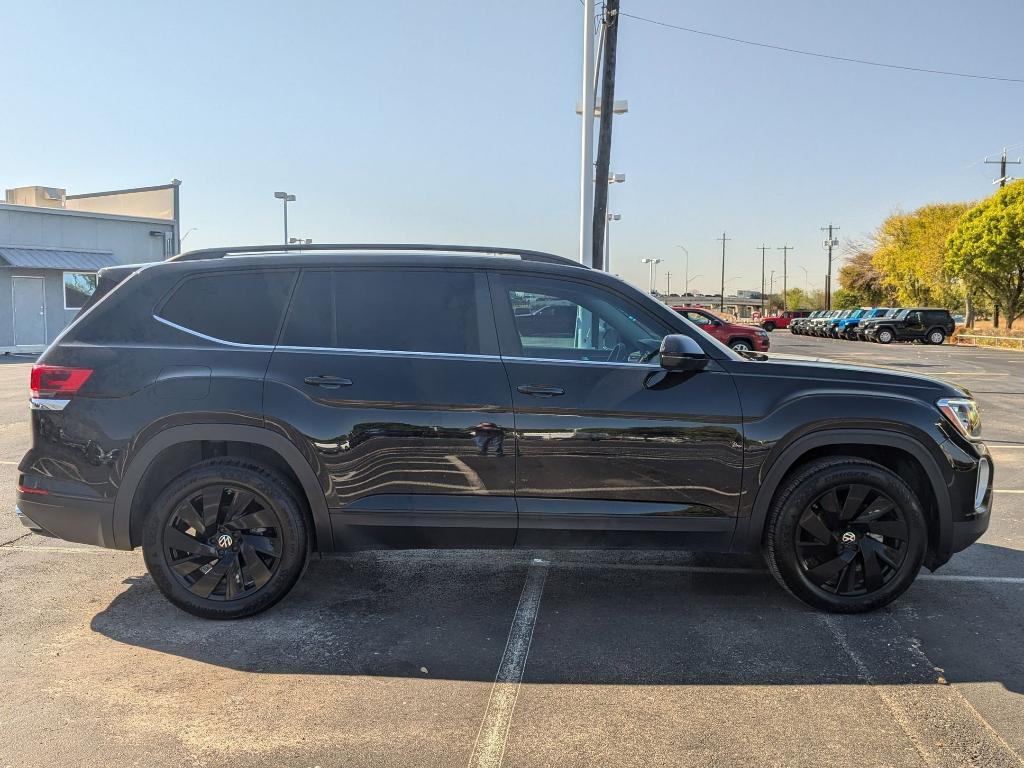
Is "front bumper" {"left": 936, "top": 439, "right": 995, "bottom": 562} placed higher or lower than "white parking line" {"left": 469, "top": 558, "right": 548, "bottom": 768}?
higher

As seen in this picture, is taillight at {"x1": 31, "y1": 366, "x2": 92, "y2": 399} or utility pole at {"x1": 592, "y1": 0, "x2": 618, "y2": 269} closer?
taillight at {"x1": 31, "y1": 366, "x2": 92, "y2": 399}

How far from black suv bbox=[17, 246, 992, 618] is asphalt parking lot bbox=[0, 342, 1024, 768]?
38cm

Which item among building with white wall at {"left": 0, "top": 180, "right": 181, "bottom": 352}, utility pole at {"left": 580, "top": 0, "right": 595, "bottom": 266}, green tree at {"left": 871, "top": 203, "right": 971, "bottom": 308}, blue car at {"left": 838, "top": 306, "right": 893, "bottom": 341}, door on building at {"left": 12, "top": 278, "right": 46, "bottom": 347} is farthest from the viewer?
green tree at {"left": 871, "top": 203, "right": 971, "bottom": 308}

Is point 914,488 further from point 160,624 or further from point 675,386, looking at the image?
point 160,624

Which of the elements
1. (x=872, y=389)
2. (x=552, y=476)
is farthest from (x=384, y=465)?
(x=872, y=389)

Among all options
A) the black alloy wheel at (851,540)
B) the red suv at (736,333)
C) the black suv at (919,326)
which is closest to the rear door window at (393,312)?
the black alloy wheel at (851,540)

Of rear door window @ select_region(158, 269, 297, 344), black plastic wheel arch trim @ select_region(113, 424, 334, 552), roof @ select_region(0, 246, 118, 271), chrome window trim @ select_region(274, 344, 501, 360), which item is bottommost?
black plastic wheel arch trim @ select_region(113, 424, 334, 552)

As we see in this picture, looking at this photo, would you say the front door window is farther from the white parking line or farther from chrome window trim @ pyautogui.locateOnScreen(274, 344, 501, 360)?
the white parking line

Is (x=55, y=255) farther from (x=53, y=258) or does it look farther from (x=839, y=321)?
(x=839, y=321)

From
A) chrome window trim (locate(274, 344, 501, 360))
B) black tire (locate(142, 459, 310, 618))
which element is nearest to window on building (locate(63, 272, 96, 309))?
black tire (locate(142, 459, 310, 618))

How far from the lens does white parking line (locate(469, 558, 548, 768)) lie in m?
2.92

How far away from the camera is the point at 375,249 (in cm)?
443

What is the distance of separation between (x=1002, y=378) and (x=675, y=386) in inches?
726

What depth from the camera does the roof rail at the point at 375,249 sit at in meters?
4.37
